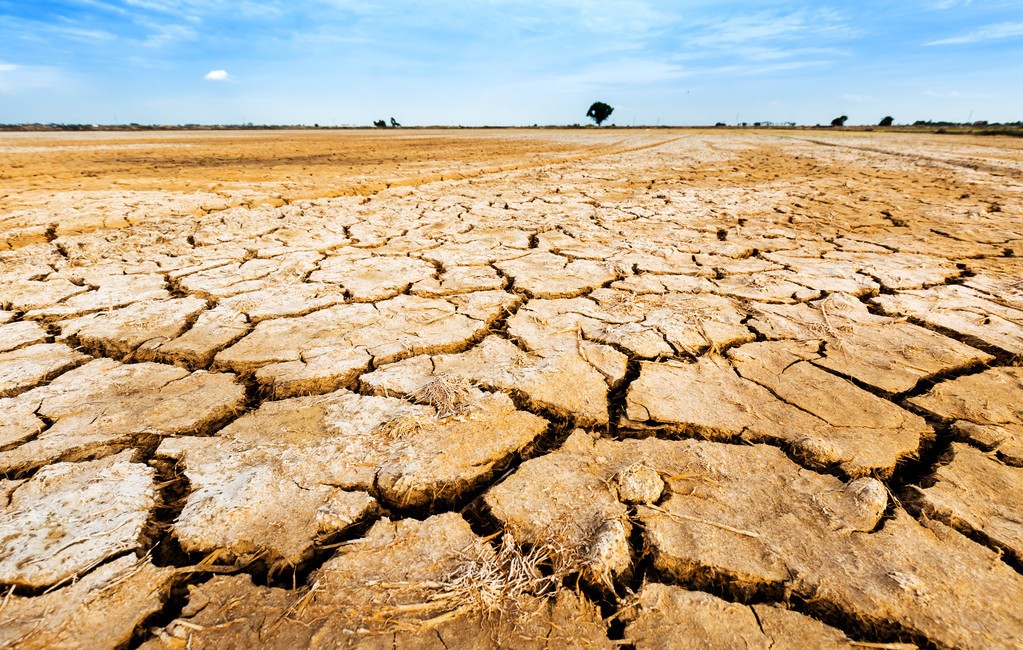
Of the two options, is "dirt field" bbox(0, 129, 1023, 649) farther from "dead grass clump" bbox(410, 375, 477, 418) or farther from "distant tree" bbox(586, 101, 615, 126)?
"distant tree" bbox(586, 101, 615, 126)

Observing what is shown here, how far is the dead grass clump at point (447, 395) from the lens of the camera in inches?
50.9

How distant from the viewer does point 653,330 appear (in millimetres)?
1777

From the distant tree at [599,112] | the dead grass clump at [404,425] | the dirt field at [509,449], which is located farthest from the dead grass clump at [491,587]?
the distant tree at [599,112]

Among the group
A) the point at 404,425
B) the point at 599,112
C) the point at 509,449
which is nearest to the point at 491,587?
the point at 509,449

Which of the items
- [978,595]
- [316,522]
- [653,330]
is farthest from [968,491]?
[316,522]

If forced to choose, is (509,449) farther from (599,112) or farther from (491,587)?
(599,112)

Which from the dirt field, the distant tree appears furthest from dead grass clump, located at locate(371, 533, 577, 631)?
the distant tree

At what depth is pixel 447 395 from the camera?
52.4 inches

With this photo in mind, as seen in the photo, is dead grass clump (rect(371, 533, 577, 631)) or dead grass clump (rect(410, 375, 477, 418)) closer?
dead grass clump (rect(371, 533, 577, 631))

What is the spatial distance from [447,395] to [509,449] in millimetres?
272

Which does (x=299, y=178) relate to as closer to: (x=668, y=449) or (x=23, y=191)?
(x=23, y=191)

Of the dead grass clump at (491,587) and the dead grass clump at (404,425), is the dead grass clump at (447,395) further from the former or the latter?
the dead grass clump at (491,587)

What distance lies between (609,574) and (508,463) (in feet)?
1.20

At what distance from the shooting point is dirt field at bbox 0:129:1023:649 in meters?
0.76
